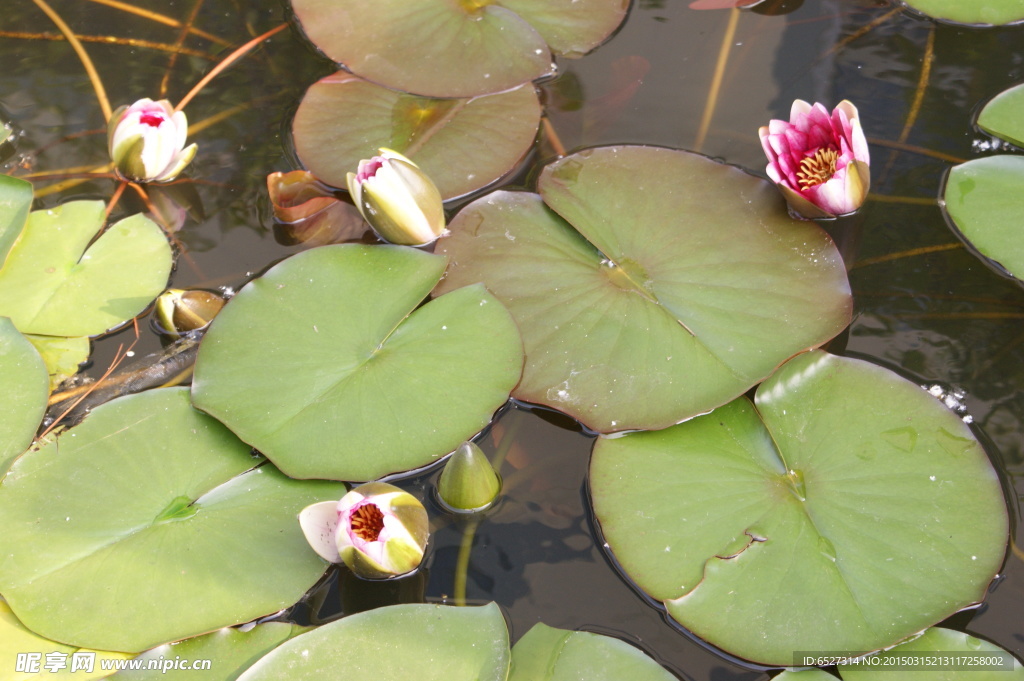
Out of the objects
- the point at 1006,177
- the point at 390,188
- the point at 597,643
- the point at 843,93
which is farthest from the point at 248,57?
the point at 1006,177

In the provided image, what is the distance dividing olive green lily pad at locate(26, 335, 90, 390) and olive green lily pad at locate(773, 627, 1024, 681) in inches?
77.1

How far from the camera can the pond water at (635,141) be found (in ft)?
5.62

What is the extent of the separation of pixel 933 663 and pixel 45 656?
1854 millimetres

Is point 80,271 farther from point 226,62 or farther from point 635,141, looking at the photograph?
point 635,141

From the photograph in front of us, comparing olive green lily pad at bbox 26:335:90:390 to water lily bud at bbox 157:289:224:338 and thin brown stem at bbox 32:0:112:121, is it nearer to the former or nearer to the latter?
water lily bud at bbox 157:289:224:338

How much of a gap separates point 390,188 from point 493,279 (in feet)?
1.24

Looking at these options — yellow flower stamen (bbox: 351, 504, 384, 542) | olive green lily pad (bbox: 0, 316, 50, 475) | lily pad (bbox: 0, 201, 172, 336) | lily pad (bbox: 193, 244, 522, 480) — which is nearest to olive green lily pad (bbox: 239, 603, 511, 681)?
yellow flower stamen (bbox: 351, 504, 384, 542)

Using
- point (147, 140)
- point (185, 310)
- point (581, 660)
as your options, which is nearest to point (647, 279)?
point (581, 660)

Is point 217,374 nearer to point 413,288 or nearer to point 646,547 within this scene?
point 413,288

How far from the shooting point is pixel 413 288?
6.75 ft

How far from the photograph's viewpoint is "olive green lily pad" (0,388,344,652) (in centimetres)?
163

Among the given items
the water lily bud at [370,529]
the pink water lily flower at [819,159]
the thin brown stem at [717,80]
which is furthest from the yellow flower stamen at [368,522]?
the thin brown stem at [717,80]

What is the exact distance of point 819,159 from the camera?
2.17 metres

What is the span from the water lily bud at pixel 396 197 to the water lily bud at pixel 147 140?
28.3 inches
